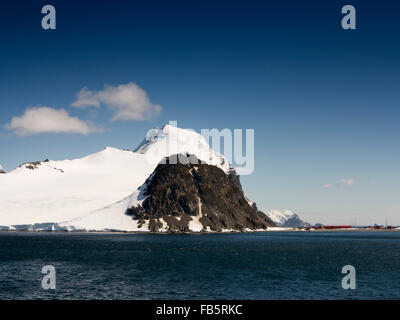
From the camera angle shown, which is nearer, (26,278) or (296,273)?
(26,278)

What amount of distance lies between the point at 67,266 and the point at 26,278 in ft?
56.3

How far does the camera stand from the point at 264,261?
99.4 meters
